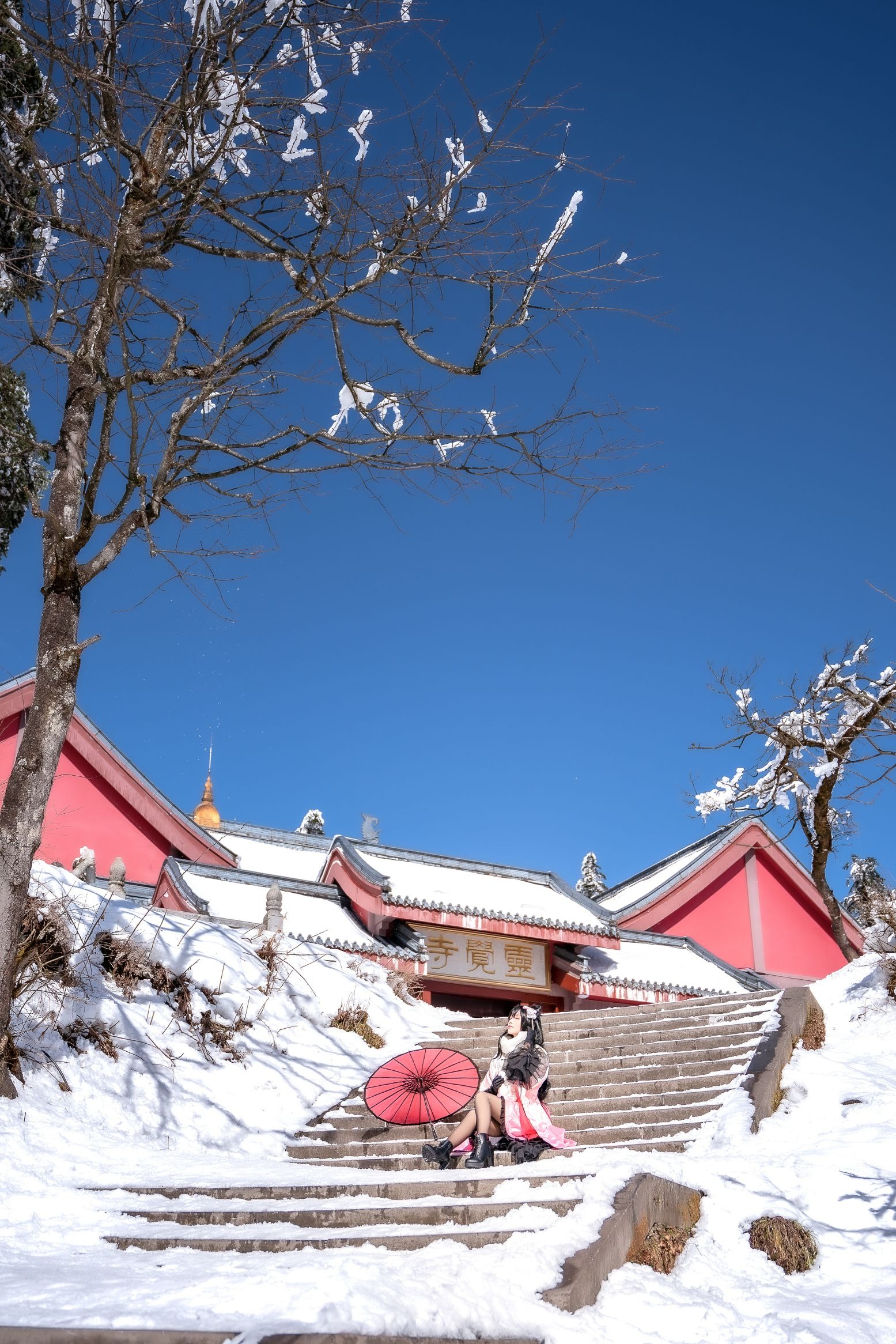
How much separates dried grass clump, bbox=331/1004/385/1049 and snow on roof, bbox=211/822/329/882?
880cm

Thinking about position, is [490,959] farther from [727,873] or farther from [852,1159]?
[852,1159]

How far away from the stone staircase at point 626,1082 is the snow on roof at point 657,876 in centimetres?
891

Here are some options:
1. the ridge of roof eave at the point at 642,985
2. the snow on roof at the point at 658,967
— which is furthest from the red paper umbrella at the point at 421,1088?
the snow on roof at the point at 658,967

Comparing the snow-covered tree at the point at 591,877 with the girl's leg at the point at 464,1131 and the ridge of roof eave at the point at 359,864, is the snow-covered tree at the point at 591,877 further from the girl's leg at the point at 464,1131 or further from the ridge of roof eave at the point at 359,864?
the girl's leg at the point at 464,1131

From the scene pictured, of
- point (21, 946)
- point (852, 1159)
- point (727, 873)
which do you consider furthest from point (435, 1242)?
point (727, 873)

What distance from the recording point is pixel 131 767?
1669cm

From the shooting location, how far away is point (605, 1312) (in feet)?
12.8

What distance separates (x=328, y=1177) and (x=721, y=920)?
1570 centimetres

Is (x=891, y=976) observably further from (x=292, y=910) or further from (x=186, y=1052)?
(x=292, y=910)

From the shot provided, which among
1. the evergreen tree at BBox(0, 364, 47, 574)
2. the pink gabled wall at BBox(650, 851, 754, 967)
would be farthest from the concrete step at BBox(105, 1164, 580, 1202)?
the pink gabled wall at BBox(650, 851, 754, 967)

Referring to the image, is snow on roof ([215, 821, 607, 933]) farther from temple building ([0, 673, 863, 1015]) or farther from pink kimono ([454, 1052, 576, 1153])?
pink kimono ([454, 1052, 576, 1153])

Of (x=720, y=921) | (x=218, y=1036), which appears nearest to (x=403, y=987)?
(x=218, y=1036)

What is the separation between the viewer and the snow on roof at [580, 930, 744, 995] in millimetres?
16312

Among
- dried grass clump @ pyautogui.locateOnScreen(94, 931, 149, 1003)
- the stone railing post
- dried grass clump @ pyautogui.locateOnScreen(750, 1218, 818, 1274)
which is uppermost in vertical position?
the stone railing post
